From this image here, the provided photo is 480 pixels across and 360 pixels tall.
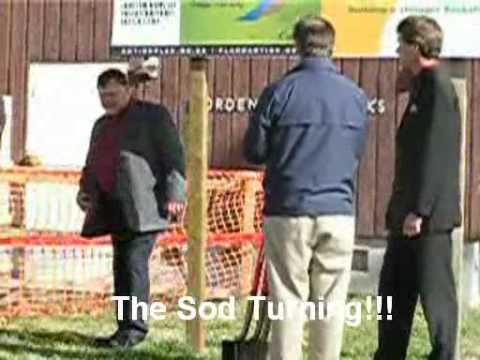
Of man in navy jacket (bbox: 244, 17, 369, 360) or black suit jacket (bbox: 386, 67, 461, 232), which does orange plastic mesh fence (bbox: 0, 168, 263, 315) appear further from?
Result: man in navy jacket (bbox: 244, 17, 369, 360)

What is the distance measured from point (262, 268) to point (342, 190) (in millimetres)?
1135

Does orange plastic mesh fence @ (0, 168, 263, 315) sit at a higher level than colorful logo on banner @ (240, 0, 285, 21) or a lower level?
lower

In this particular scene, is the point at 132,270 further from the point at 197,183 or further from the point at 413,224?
the point at 413,224

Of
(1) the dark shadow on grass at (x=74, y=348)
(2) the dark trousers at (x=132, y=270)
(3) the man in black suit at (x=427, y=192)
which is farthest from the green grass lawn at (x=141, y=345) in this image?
(3) the man in black suit at (x=427, y=192)

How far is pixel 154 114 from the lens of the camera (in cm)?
860

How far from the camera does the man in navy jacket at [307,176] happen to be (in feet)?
22.0

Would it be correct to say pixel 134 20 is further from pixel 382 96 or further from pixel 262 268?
pixel 382 96

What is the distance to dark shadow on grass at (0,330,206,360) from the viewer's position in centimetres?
838

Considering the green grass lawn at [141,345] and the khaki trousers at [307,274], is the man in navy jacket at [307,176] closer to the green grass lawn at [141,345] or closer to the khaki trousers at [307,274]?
the khaki trousers at [307,274]

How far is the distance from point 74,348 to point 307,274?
7.64 feet

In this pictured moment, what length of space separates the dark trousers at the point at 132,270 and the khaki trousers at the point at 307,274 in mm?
1867

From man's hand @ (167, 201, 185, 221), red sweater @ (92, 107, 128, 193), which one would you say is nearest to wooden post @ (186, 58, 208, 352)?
man's hand @ (167, 201, 185, 221)

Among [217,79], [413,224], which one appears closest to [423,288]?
[413,224]

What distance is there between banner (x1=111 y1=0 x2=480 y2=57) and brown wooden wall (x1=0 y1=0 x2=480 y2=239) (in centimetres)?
401
